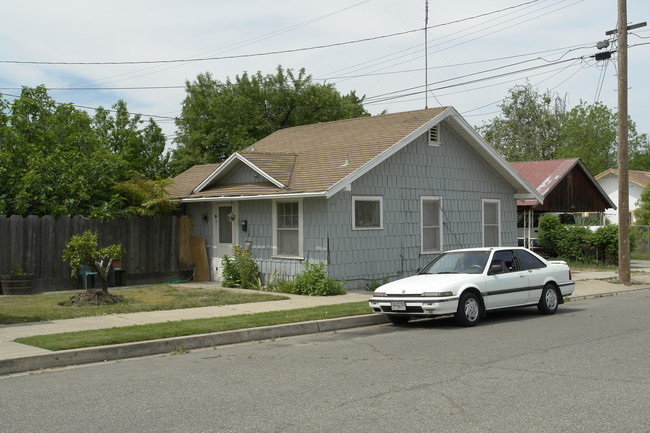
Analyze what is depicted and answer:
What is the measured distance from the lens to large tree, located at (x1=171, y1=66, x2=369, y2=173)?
3853cm

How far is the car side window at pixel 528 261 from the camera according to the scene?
14.2 meters

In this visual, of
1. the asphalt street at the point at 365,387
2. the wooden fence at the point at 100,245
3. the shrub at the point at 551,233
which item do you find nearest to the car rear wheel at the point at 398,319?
the asphalt street at the point at 365,387

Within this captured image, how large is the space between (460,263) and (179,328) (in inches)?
222

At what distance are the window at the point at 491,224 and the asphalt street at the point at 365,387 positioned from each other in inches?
434

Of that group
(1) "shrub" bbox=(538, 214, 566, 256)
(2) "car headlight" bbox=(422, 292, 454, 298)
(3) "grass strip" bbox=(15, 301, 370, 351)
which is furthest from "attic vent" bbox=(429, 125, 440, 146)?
(1) "shrub" bbox=(538, 214, 566, 256)

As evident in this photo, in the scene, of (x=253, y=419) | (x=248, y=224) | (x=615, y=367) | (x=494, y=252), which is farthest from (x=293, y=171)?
(x=253, y=419)

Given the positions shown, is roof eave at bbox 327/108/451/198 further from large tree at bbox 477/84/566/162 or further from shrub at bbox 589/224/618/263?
large tree at bbox 477/84/566/162

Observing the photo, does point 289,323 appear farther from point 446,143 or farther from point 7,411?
point 446,143

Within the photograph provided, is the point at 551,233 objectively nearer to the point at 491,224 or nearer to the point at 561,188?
the point at 561,188

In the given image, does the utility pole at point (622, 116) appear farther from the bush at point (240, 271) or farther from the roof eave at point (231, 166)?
the bush at point (240, 271)

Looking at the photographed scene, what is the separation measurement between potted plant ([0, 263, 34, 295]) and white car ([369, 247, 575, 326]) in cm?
954

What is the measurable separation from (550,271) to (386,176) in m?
6.05

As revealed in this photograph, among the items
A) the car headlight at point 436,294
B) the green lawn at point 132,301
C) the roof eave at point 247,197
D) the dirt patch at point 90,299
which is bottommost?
the green lawn at point 132,301

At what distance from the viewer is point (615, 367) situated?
862 centimetres
